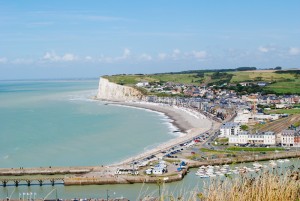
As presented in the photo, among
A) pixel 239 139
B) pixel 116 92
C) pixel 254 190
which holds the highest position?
pixel 254 190

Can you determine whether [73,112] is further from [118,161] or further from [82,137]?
[118,161]

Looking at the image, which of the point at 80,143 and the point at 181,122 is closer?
the point at 80,143

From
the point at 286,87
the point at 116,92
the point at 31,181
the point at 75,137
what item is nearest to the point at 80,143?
the point at 75,137

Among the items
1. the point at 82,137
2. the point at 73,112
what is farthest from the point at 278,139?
the point at 73,112

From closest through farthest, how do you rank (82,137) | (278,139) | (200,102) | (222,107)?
1. (278,139)
2. (82,137)
3. (222,107)
4. (200,102)

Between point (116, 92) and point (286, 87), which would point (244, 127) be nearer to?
point (286, 87)
